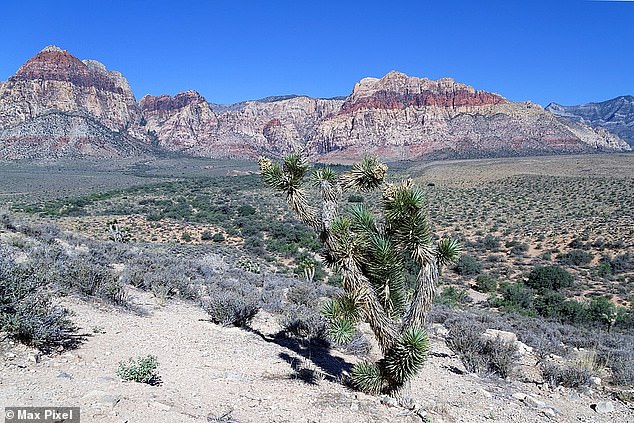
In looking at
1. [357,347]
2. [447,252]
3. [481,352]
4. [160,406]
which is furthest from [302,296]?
[160,406]

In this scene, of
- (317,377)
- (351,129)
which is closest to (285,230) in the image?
(317,377)

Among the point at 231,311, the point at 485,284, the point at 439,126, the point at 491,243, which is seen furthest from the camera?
the point at 439,126

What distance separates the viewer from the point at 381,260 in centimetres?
622

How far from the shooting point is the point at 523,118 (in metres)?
149

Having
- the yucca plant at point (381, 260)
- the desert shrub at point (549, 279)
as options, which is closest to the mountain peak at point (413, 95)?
the desert shrub at point (549, 279)

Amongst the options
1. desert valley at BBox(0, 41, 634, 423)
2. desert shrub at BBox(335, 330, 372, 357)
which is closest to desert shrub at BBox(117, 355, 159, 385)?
desert valley at BBox(0, 41, 634, 423)

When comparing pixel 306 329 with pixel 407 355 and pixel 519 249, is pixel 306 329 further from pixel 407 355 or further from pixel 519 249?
pixel 519 249

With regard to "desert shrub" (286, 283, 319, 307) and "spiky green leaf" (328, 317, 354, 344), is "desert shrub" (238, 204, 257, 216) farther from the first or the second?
"spiky green leaf" (328, 317, 354, 344)

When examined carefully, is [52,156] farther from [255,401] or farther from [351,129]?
[255,401]

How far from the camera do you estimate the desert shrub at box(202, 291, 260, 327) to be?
9.17 m

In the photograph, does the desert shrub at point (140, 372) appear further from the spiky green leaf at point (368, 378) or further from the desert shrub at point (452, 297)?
the desert shrub at point (452, 297)

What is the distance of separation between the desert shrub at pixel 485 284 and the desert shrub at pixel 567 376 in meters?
11.3

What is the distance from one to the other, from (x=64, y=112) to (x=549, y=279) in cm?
15599

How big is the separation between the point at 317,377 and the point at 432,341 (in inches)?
170
